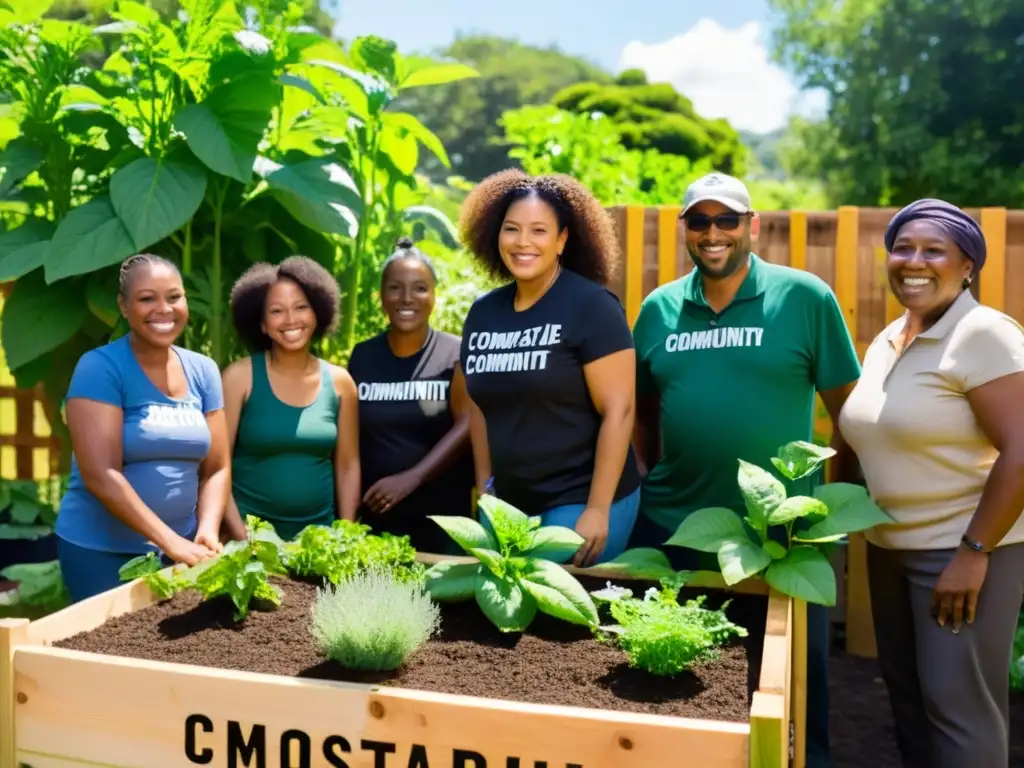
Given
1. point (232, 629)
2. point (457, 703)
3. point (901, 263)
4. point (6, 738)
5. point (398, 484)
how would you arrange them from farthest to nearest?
point (398, 484) → point (901, 263) → point (232, 629) → point (6, 738) → point (457, 703)

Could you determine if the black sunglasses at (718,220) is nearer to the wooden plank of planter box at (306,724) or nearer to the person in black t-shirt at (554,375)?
the person in black t-shirt at (554,375)

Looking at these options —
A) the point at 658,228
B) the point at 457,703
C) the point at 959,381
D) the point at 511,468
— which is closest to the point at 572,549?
the point at 511,468

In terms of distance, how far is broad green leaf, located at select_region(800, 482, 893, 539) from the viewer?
7.36ft

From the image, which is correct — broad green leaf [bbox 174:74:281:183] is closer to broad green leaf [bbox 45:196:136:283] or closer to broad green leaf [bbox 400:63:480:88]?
broad green leaf [bbox 45:196:136:283]

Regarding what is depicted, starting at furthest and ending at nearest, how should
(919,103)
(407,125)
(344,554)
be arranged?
1. (919,103)
2. (407,125)
3. (344,554)

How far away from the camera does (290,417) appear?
308 centimetres

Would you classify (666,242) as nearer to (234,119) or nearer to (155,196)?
(234,119)

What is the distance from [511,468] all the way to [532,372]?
0.80 feet

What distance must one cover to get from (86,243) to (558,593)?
212cm

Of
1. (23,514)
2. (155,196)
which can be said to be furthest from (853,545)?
(23,514)

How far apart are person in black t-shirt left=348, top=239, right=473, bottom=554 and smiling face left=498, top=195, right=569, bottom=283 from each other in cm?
76

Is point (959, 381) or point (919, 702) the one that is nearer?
point (959, 381)

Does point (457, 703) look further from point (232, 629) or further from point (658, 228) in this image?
point (658, 228)

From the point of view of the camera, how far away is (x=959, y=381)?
2355mm
